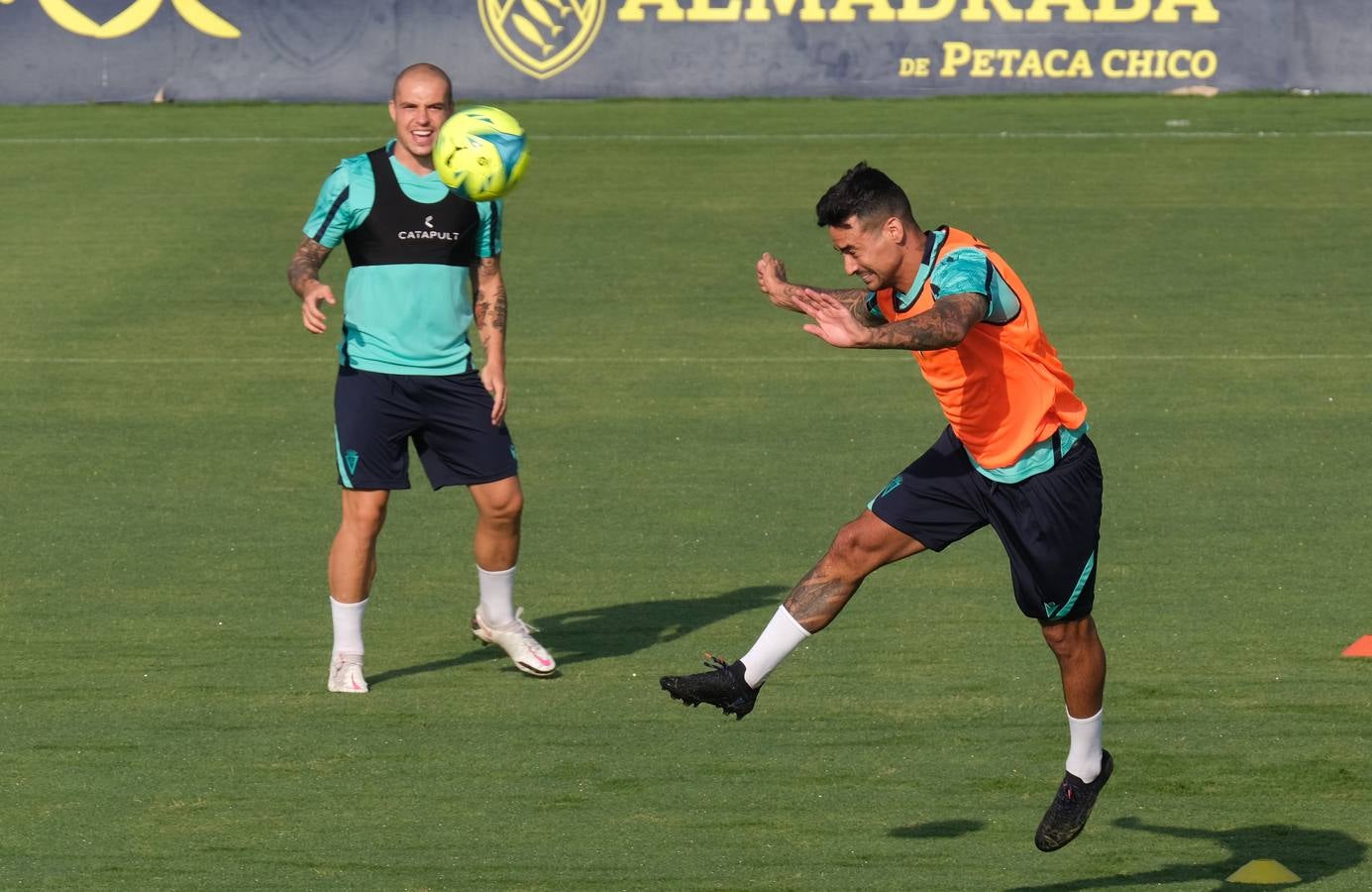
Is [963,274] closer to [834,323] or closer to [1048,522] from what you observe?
[834,323]

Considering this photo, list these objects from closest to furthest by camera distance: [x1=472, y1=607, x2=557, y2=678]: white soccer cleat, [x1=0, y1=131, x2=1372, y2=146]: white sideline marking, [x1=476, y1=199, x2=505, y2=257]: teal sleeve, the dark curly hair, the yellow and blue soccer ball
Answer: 1. the dark curly hair
2. the yellow and blue soccer ball
3. [x1=476, y1=199, x2=505, y2=257]: teal sleeve
4. [x1=472, y1=607, x2=557, y2=678]: white soccer cleat
5. [x1=0, y1=131, x2=1372, y2=146]: white sideline marking

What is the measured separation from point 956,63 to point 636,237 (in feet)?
19.9

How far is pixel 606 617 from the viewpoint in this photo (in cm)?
1051

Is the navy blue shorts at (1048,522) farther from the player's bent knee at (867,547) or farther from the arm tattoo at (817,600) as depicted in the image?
the arm tattoo at (817,600)

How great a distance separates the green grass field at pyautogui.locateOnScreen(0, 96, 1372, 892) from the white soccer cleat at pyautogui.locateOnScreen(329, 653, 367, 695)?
143mm

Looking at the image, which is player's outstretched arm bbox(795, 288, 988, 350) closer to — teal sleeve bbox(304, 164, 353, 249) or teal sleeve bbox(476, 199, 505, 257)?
teal sleeve bbox(476, 199, 505, 257)

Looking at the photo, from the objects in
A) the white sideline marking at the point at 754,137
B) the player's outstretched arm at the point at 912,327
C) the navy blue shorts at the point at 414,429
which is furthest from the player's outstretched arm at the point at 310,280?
the white sideline marking at the point at 754,137

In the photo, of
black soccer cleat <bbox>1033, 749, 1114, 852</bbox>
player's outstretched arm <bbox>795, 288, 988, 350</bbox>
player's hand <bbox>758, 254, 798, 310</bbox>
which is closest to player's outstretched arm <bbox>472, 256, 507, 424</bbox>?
player's hand <bbox>758, 254, 798, 310</bbox>

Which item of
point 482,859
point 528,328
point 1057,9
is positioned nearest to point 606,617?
point 482,859

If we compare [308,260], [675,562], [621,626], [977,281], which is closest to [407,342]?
[308,260]

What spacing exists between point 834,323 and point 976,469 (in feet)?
3.74

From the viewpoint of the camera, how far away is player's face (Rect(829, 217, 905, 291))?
7422mm

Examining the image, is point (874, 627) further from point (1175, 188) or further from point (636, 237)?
point (1175, 188)

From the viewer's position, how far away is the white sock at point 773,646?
8.02 meters
